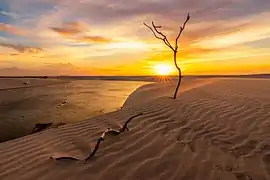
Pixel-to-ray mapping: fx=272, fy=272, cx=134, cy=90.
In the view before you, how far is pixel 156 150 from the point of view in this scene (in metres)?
3.97

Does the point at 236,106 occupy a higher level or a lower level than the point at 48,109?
higher

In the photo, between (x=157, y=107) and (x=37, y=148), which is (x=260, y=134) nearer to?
(x=157, y=107)

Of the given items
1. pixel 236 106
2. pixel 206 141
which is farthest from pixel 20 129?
pixel 236 106

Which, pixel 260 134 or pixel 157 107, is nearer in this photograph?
pixel 260 134

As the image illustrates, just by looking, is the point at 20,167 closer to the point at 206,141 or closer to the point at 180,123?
the point at 206,141

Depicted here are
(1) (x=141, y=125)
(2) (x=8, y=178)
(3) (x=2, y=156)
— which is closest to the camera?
(2) (x=8, y=178)

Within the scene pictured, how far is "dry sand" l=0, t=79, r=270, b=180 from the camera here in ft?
10.7

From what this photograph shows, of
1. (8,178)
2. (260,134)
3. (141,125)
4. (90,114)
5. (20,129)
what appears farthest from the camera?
(90,114)

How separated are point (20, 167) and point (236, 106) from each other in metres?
5.81

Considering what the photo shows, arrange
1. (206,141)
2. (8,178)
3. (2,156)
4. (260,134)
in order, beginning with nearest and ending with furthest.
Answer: (8,178) < (2,156) < (206,141) < (260,134)

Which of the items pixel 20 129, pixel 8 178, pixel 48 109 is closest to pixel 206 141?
pixel 8 178

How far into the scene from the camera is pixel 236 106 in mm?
7402

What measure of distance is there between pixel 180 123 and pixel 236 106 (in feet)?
8.48

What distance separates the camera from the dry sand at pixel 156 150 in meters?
3.27
